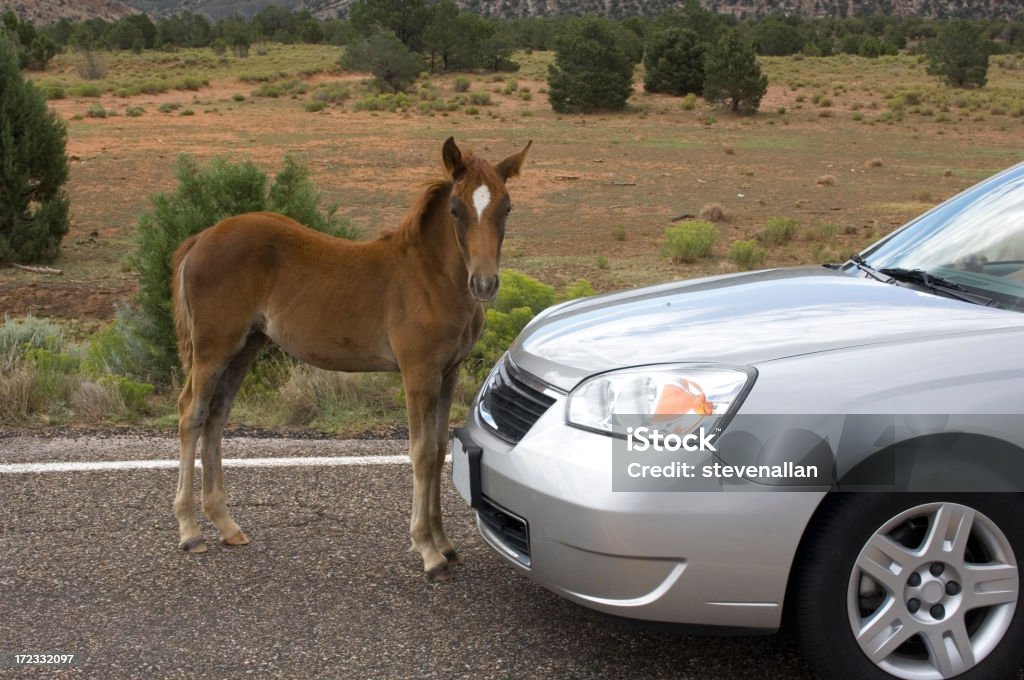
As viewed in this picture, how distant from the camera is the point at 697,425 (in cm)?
340

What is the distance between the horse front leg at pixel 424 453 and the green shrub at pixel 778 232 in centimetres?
1624

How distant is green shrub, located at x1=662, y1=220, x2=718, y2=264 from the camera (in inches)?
712

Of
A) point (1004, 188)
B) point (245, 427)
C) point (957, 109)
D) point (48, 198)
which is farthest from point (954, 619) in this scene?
point (957, 109)

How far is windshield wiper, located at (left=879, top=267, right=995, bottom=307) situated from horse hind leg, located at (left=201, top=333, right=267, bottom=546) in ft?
9.26

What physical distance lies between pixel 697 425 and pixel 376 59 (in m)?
52.4

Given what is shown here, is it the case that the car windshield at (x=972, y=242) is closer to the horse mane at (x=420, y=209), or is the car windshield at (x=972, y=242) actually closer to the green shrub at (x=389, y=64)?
the horse mane at (x=420, y=209)

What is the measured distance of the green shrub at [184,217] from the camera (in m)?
10.1

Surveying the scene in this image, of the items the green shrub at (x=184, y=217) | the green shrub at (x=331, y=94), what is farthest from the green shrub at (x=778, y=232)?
the green shrub at (x=331, y=94)

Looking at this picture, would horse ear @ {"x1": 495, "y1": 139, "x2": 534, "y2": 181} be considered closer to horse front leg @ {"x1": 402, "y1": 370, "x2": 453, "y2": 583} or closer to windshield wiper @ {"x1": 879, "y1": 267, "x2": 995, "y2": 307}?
horse front leg @ {"x1": 402, "y1": 370, "x2": 453, "y2": 583}

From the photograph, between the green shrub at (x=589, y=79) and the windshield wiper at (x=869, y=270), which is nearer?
the windshield wiper at (x=869, y=270)

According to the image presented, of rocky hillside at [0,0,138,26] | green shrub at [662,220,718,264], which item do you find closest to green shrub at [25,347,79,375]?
green shrub at [662,220,718,264]

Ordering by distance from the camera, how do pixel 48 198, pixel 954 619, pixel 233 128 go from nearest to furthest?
pixel 954 619 < pixel 48 198 < pixel 233 128

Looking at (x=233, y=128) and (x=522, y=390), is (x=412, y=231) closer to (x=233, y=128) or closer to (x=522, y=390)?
(x=522, y=390)

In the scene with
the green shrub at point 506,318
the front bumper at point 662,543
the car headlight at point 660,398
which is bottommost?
the green shrub at point 506,318
